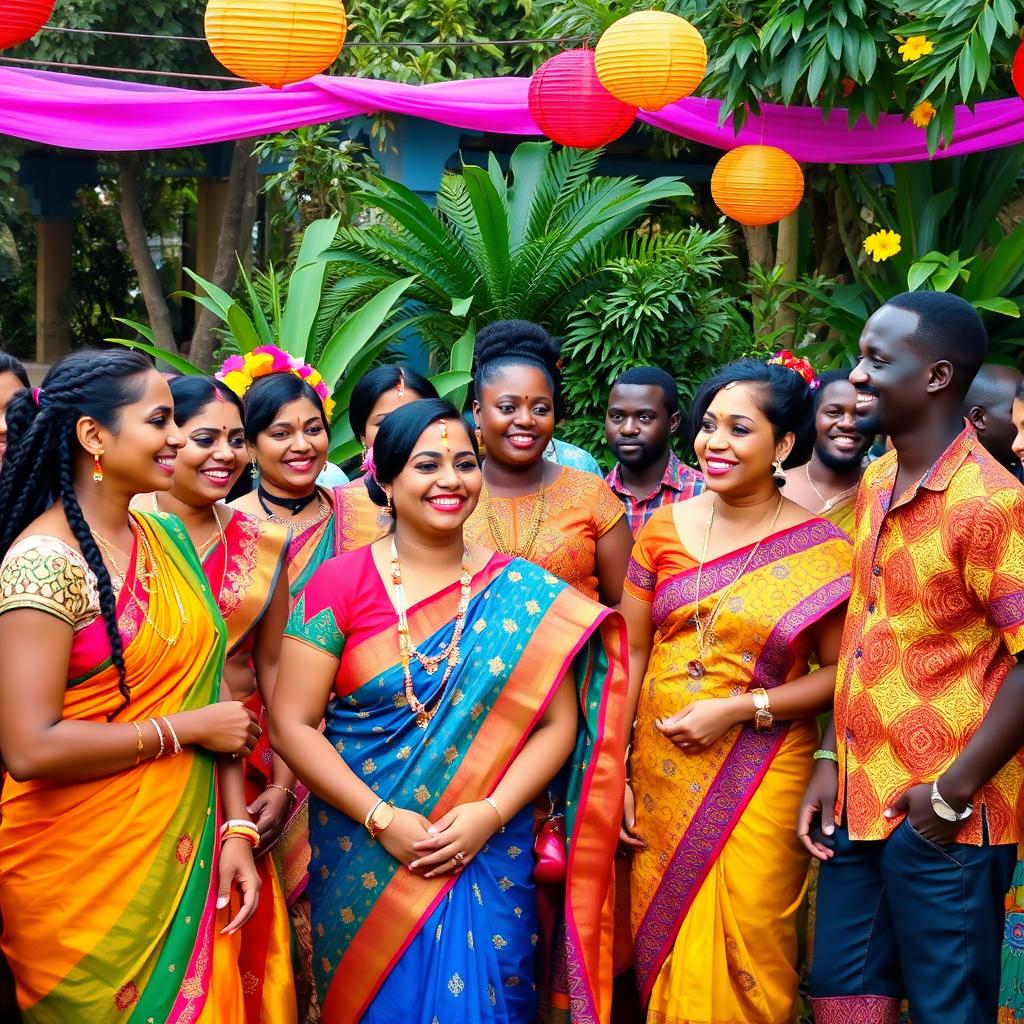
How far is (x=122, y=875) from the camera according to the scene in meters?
3.01

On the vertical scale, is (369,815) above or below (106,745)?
below

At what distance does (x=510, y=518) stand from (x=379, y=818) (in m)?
1.29

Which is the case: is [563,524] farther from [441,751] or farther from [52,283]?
[52,283]

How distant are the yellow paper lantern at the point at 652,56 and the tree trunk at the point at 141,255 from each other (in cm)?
907

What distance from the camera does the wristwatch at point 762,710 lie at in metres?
3.61

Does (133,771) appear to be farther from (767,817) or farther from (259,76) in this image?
(259,76)

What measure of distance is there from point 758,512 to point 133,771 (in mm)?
1797

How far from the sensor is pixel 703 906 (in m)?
3.65

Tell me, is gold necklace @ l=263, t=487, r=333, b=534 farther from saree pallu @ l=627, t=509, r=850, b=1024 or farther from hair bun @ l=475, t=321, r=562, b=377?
saree pallu @ l=627, t=509, r=850, b=1024

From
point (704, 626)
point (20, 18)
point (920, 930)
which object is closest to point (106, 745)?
point (704, 626)

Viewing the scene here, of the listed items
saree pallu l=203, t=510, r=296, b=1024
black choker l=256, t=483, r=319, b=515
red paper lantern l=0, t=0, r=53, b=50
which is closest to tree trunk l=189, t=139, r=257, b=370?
red paper lantern l=0, t=0, r=53, b=50

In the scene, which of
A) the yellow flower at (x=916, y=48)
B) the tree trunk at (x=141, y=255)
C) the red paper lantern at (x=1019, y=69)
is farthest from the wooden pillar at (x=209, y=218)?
the red paper lantern at (x=1019, y=69)

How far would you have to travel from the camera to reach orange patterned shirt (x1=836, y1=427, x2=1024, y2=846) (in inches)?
117

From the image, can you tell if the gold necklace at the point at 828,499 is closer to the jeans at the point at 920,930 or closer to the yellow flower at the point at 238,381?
the jeans at the point at 920,930
